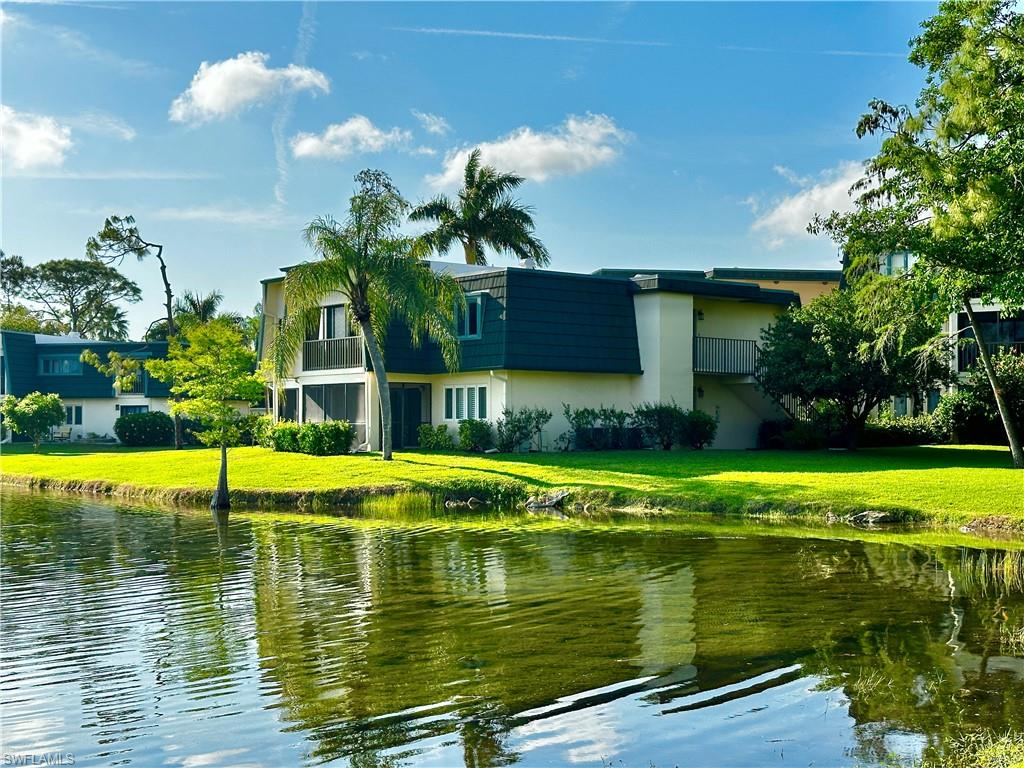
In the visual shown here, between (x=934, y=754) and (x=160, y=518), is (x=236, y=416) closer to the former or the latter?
(x=160, y=518)

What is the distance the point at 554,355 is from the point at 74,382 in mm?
33943

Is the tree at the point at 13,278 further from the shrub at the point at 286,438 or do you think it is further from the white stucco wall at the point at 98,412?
the shrub at the point at 286,438

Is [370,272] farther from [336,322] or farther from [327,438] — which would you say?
[336,322]

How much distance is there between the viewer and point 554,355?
3541 cm

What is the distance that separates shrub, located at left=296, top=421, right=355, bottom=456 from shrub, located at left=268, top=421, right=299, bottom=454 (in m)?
0.65

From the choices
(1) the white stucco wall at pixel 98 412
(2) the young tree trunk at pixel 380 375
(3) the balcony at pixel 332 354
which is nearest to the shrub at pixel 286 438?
(3) the balcony at pixel 332 354

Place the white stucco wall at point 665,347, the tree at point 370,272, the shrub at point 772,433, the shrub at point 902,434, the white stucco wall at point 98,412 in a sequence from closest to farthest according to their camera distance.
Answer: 1. the tree at point 370,272
2. the white stucco wall at point 665,347
3. the shrub at point 772,433
4. the shrub at point 902,434
5. the white stucco wall at point 98,412

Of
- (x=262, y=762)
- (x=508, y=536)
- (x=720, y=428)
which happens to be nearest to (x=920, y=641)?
(x=262, y=762)

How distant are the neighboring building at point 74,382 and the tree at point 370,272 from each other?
28197 millimetres

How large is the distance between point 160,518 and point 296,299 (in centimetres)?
919

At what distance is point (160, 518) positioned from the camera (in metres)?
23.5

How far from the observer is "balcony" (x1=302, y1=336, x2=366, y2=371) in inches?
1451

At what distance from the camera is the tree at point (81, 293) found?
84938 mm

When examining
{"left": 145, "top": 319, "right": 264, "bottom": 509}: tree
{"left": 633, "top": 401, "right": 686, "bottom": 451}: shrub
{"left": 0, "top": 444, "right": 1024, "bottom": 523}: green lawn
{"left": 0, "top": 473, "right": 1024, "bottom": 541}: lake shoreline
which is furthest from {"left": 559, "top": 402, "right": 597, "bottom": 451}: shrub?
{"left": 145, "top": 319, "right": 264, "bottom": 509}: tree
